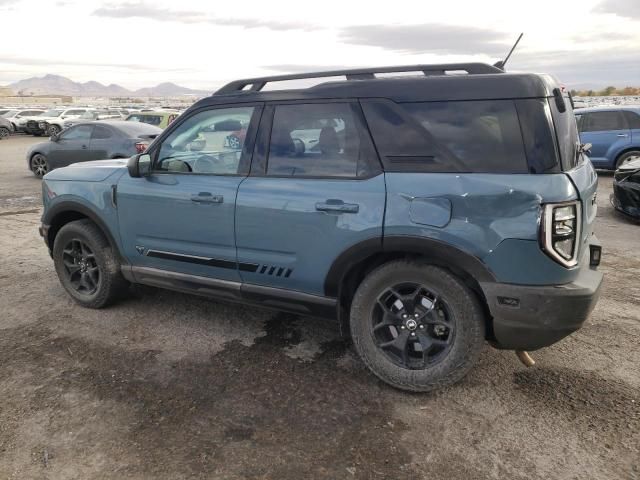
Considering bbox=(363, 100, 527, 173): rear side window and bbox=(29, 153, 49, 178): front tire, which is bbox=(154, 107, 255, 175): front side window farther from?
bbox=(29, 153, 49, 178): front tire

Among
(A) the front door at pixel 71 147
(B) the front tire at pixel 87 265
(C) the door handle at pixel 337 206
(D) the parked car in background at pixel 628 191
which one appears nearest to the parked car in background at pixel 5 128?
(A) the front door at pixel 71 147

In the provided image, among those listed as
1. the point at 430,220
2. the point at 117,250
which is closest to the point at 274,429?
the point at 430,220

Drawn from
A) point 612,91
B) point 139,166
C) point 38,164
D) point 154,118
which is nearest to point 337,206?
point 139,166

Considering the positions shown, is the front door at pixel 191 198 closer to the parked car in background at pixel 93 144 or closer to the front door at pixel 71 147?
the parked car in background at pixel 93 144

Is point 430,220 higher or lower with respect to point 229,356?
higher

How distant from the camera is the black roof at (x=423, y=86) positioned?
111 inches

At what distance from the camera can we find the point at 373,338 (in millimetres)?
3229

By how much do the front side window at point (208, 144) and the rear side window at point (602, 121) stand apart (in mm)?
10707

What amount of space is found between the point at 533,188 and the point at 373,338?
1293mm

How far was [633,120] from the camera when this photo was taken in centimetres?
1132

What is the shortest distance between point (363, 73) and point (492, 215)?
1260mm

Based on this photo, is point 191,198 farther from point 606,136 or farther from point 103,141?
point 606,136

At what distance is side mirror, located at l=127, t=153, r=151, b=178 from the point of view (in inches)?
156

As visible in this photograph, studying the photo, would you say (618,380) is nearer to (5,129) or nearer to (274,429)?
(274,429)
